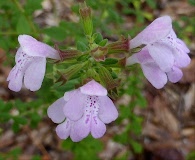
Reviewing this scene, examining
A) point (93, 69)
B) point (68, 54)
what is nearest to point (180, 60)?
point (93, 69)

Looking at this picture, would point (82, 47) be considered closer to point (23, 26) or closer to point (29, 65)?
point (29, 65)

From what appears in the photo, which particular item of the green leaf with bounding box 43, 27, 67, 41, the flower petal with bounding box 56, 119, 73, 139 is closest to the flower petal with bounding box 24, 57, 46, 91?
the flower petal with bounding box 56, 119, 73, 139

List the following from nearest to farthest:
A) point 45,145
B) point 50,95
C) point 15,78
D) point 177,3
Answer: point 15,78 → point 50,95 → point 45,145 → point 177,3

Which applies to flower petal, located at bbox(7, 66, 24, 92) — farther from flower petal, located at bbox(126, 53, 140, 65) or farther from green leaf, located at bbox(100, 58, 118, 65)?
flower petal, located at bbox(126, 53, 140, 65)

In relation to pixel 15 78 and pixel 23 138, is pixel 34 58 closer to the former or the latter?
pixel 15 78

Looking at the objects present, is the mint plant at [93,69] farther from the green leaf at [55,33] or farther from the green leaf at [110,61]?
the green leaf at [55,33]

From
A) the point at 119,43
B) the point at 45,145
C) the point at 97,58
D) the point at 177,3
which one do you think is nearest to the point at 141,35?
the point at 119,43
